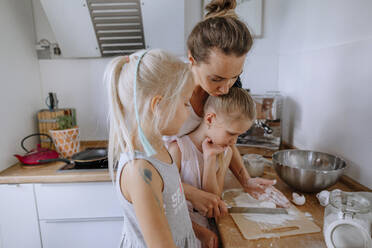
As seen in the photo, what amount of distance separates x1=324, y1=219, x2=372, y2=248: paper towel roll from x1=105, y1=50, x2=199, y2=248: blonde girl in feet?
1.18

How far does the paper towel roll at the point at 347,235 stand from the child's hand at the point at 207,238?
13.6 inches

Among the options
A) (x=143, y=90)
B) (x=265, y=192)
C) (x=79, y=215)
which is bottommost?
(x=79, y=215)

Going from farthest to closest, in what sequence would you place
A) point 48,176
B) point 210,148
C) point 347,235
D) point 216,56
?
point 48,176
point 210,148
point 216,56
point 347,235

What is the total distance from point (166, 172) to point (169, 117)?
6.1 inches

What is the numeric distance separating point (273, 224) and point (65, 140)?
1.15 meters

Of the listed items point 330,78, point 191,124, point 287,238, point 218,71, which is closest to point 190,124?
point 191,124

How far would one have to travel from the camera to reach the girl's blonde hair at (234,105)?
32.9 inches

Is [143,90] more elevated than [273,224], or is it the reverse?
[143,90]

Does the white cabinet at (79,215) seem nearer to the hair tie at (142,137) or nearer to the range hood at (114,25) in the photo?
the hair tie at (142,137)

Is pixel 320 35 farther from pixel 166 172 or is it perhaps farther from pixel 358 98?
pixel 166 172

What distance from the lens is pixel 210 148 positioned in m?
0.85

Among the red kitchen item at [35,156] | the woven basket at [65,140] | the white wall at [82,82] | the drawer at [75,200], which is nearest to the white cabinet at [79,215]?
the drawer at [75,200]

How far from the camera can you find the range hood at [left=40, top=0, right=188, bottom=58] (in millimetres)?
1323

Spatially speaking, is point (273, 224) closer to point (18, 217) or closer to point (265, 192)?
point (265, 192)
